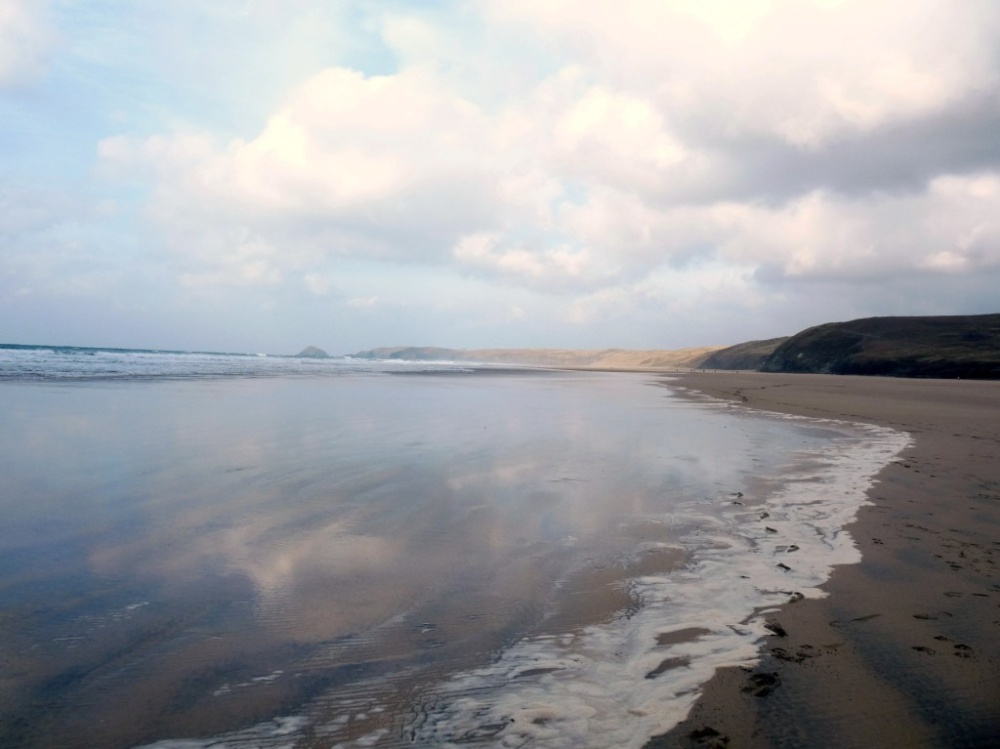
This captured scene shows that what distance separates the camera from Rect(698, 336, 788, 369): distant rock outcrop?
97.1 m

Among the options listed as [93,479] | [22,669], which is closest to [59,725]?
[22,669]

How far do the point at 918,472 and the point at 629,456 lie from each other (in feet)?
12.2

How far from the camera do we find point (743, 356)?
102m

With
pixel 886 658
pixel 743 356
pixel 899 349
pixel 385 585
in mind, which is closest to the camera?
pixel 886 658

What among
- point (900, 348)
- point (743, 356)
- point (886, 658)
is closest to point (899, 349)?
point (900, 348)

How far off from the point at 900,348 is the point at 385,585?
7624 centimetres

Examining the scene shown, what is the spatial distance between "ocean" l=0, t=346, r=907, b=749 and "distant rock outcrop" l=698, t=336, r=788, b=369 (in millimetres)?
93432

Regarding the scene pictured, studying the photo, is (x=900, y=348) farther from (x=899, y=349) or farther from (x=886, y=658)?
(x=886, y=658)

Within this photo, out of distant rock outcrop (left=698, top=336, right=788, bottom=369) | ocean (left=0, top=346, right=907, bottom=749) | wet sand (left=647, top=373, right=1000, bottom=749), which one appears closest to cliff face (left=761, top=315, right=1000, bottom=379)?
distant rock outcrop (left=698, top=336, right=788, bottom=369)

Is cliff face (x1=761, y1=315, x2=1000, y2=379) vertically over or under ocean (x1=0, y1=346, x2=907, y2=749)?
over

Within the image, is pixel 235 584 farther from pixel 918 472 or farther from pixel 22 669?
pixel 918 472

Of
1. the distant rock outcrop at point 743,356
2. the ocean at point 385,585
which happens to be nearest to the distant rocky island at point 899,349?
the distant rock outcrop at point 743,356

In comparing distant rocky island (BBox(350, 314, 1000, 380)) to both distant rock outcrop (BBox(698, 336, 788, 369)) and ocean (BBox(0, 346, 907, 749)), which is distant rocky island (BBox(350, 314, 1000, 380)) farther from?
ocean (BBox(0, 346, 907, 749))

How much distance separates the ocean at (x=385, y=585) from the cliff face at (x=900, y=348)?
2229 inches
